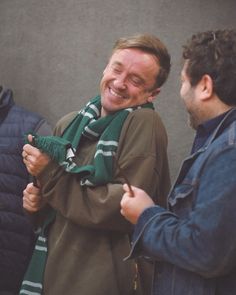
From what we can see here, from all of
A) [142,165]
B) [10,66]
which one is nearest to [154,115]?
[142,165]

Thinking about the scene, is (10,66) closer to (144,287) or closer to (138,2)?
(138,2)

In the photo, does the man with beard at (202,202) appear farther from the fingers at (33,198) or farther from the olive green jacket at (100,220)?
the fingers at (33,198)

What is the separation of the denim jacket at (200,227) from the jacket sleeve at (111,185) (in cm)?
24

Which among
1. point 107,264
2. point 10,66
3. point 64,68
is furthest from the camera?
point 10,66

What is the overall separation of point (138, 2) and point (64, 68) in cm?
51

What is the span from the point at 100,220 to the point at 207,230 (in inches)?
18.0

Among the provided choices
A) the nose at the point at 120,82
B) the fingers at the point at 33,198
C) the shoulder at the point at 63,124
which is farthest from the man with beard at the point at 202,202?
the shoulder at the point at 63,124

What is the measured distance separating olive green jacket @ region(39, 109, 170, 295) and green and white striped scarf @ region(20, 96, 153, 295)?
0.02m

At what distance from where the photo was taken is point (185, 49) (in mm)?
1176

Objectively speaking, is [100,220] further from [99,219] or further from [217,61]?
[217,61]

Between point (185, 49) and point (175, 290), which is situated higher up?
point (185, 49)

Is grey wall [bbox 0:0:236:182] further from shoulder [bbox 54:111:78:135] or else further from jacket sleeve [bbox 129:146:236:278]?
jacket sleeve [bbox 129:146:236:278]

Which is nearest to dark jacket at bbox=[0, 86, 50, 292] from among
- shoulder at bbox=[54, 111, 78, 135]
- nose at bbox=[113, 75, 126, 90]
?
shoulder at bbox=[54, 111, 78, 135]

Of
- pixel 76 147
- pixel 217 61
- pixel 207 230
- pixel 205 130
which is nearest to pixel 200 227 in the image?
pixel 207 230
